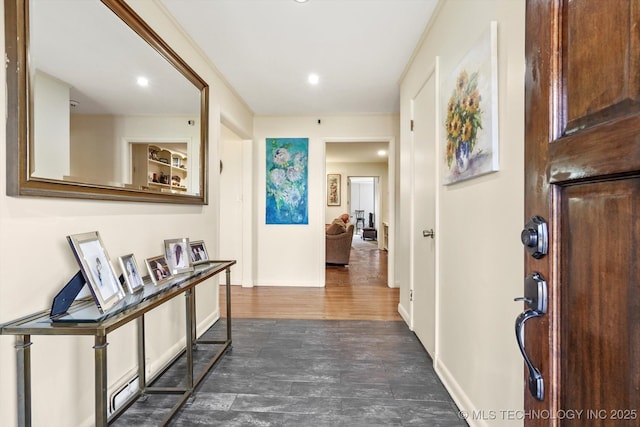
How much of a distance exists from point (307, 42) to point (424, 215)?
1.61 metres

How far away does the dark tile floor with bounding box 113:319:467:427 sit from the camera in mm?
1655

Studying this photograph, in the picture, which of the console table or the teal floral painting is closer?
the console table

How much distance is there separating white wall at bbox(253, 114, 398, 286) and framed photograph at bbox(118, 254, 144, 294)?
291cm

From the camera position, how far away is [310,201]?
176 inches

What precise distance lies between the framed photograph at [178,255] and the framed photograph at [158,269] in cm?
8

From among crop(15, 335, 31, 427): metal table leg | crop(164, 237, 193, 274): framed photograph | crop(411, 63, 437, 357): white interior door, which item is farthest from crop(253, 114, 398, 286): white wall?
crop(15, 335, 31, 427): metal table leg

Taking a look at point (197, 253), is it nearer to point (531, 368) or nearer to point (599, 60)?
point (531, 368)

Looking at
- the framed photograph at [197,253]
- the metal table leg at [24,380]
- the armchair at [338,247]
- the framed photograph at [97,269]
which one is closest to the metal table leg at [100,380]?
the framed photograph at [97,269]

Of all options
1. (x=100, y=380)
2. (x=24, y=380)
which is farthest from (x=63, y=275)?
(x=100, y=380)

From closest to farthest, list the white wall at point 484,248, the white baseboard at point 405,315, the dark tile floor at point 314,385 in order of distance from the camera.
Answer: the white wall at point 484,248 → the dark tile floor at point 314,385 → the white baseboard at point 405,315

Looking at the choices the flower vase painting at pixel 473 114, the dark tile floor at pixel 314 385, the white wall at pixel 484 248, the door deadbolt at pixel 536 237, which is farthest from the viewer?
the dark tile floor at pixel 314 385

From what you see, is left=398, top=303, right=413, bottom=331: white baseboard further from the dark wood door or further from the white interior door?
the dark wood door

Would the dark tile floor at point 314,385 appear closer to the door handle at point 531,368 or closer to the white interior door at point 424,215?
the white interior door at point 424,215

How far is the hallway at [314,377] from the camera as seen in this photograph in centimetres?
167
